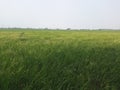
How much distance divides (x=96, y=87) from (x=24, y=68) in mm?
1377

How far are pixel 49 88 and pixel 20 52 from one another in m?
1.49

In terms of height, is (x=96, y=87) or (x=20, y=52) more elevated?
(x=20, y=52)

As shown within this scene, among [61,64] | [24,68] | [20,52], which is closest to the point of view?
[24,68]

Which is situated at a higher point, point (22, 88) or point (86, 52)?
point (86, 52)

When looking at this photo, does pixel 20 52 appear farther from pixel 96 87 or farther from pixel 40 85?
pixel 96 87

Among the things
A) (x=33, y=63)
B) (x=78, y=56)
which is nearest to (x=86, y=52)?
(x=78, y=56)

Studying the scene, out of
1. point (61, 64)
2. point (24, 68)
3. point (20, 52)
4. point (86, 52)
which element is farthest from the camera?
point (86, 52)

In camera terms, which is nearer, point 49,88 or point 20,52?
point 49,88

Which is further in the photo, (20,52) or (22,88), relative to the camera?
(20,52)

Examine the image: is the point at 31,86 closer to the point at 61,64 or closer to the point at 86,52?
the point at 61,64

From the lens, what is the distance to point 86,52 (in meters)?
5.46

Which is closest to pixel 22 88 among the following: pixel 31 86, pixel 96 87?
pixel 31 86

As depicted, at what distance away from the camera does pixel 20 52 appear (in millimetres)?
5102

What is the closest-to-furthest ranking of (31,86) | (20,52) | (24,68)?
1. (31,86)
2. (24,68)
3. (20,52)
